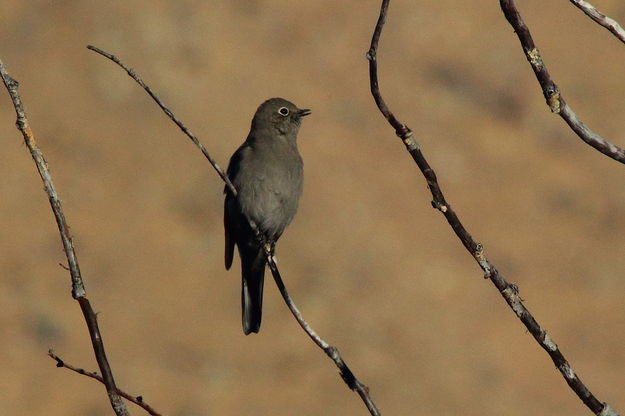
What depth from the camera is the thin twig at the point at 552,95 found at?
3.47 meters

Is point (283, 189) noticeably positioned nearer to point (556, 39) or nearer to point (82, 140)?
point (82, 140)

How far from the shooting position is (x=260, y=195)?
8.08 metres

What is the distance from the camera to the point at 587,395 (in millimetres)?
3391

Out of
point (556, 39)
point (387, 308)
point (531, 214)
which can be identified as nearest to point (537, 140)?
point (531, 214)

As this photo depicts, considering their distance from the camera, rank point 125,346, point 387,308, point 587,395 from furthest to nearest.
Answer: point 387,308 < point 125,346 < point 587,395

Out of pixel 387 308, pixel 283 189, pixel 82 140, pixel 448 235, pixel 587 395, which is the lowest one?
pixel 587 395

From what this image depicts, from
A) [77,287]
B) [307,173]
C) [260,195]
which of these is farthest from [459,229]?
[307,173]

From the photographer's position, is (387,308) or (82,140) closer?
(387,308)

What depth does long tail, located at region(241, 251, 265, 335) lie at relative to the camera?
823 centimetres

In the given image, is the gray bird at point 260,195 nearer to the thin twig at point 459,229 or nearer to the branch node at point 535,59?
the thin twig at point 459,229

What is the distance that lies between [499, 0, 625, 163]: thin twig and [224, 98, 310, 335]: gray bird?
4317 millimetres

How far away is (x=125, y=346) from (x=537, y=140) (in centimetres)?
1168

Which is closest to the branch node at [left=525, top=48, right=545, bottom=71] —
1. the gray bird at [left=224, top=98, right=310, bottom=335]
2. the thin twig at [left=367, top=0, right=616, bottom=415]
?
the thin twig at [left=367, top=0, right=616, bottom=415]

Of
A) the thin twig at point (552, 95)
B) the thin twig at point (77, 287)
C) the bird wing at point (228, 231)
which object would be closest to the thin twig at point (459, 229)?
the thin twig at point (552, 95)
